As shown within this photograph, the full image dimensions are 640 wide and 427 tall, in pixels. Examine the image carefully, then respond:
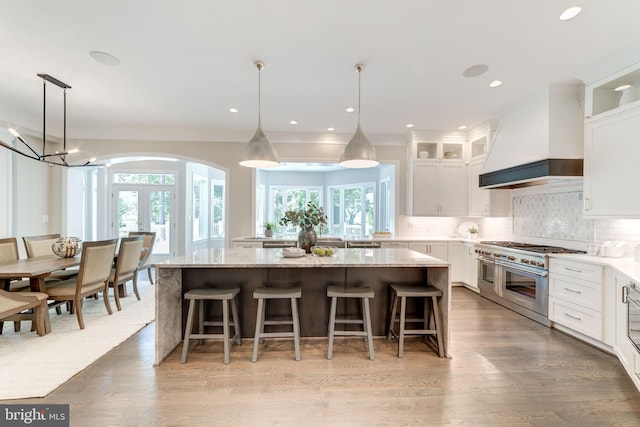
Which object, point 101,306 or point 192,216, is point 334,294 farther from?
point 192,216

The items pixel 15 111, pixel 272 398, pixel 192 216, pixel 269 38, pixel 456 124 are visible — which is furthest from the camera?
pixel 192 216

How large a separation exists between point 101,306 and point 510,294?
5.63 metres

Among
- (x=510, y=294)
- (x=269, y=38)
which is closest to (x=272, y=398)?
(x=269, y=38)

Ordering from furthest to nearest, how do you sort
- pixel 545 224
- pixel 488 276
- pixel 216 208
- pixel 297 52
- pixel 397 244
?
pixel 216 208 < pixel 397 244 < pixel 488 276 < pixel 545 224 < pixel 297 52

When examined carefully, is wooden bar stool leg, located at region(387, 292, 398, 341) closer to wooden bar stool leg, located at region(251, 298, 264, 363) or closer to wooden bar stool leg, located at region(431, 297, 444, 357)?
wooden bar stool leg, located at region(431, 297, 444, 357)

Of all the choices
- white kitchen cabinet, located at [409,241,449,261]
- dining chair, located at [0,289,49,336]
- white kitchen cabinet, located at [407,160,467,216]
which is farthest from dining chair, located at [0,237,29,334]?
white kitchen cabinet, located at [407,160,467,216]

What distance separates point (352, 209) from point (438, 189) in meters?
3.25

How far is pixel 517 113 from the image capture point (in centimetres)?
378

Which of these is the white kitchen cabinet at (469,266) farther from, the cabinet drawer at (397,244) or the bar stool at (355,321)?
the bar stool at (355,321)

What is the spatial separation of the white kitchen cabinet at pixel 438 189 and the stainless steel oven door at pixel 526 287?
148 centimetres

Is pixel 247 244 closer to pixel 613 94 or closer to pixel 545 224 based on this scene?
pixel 545 224

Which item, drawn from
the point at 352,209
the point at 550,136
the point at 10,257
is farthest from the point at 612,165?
the point at 10,257

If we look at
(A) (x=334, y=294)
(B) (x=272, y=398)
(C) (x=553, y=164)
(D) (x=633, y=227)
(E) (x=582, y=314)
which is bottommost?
(B) (x=272, y=398)

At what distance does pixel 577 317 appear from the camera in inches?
114
